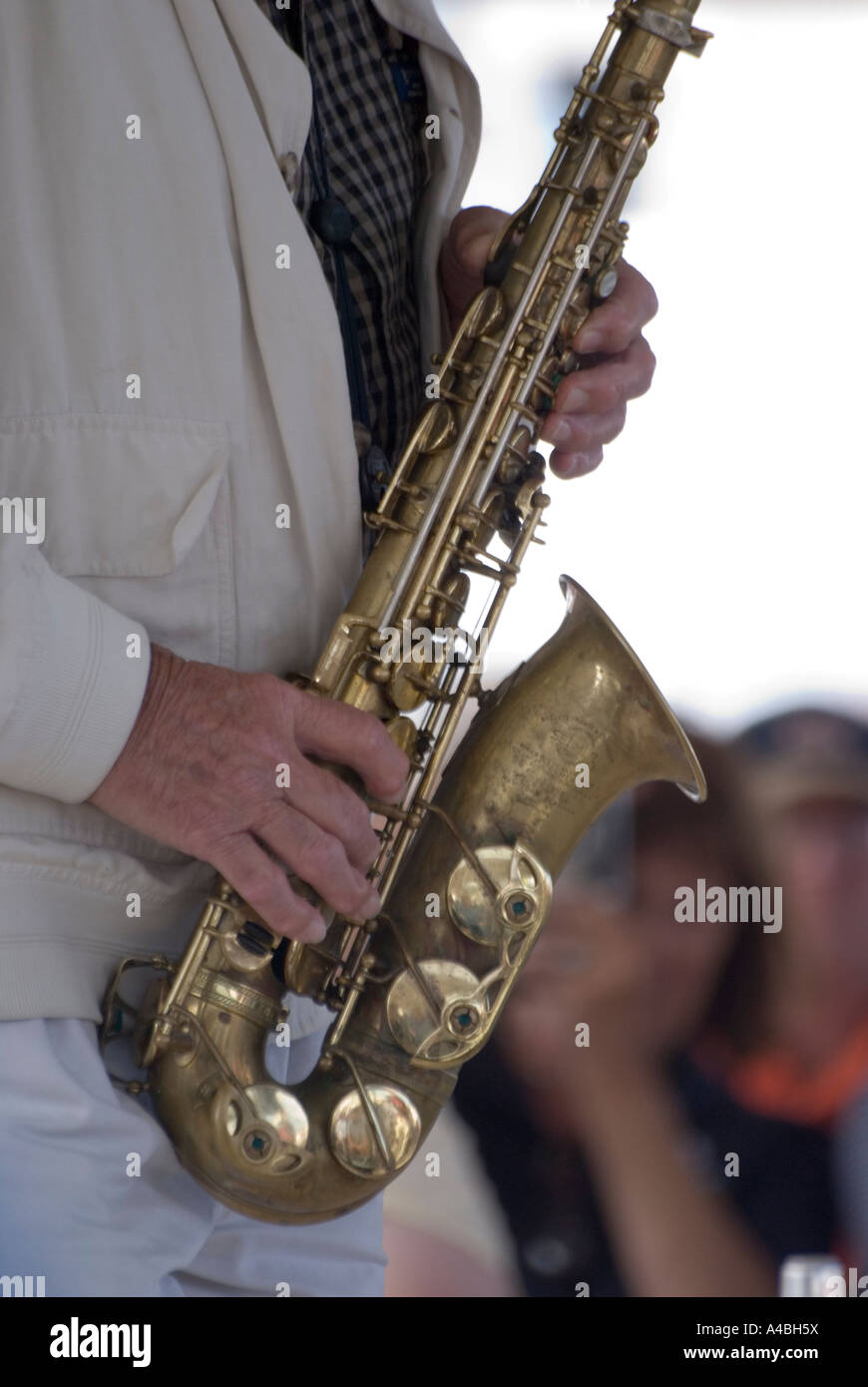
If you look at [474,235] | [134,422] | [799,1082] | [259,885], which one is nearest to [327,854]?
[259,885]

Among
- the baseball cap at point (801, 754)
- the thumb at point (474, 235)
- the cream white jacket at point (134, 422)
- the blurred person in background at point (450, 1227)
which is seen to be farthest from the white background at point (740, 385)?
the cream white jacket at point (134, 422)

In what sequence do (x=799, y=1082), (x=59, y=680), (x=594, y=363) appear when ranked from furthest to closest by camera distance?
(x=799, y=1082) → (x=594, y=363) → (x=59, y=680)

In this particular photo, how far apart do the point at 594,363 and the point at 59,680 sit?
656mm

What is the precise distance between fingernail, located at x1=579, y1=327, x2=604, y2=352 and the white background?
5.13ft

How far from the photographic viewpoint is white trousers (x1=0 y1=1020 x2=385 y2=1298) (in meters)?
0.86

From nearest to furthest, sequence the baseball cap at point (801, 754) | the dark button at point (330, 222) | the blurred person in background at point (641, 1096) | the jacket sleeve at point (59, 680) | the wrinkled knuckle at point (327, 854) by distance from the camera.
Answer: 1. the jacket sleeve at point (59, 680)
2. the wrinkled knuckle at point (327, 854)
3. the dark button at point (330, 222)
4. the blurred person in background at point (641, 1096)
5. the baseball cap at point (801, 754)

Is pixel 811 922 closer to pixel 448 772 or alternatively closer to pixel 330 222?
pixel 448 772

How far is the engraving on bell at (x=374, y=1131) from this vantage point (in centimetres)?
103

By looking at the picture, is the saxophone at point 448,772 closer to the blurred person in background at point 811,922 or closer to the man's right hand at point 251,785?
the man's right hand at point 251,785

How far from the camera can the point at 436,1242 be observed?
283 centimetres

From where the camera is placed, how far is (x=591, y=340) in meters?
1.22

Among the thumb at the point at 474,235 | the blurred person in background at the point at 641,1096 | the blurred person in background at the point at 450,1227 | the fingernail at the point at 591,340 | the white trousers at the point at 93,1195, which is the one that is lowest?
the blurred person in background at the point at 450,1227

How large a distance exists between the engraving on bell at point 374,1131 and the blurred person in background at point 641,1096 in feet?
4.67

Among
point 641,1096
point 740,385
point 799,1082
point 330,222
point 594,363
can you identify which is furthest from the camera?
point 740,385
